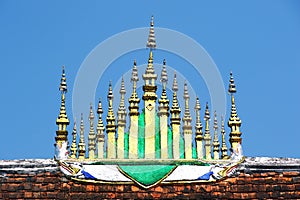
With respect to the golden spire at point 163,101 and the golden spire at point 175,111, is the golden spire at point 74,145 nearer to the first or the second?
the golden spire at point 163,101

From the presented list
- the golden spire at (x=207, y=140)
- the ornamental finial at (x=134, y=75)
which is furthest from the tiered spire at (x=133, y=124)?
the golden spire at (x=207, y=140)

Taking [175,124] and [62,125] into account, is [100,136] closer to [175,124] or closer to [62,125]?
[62,125]

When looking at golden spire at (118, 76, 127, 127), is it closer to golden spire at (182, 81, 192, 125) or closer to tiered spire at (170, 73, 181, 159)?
tiered spire at (170, 73, 181, 159)

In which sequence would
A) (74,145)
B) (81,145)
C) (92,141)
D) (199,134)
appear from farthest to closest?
(81,145) → (74,145) → (92,141) → (199,134)

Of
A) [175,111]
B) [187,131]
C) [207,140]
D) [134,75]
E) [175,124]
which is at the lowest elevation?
[207,140]

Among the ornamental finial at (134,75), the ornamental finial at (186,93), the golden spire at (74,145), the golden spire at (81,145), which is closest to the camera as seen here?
the golden spire at (74,145)

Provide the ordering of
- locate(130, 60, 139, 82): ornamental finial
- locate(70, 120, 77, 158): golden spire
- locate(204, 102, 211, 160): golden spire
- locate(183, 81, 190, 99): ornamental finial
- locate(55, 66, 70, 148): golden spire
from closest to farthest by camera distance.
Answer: locate(55, 66, 70, 148): golden spire, locate(204, 102, 211, 160): golden spire, locate(70, 120, 77, 158): golden spire, locate(130, 60, 139, 82): ornamental finial, locate(183, 81, 190, 99): ornamental finial

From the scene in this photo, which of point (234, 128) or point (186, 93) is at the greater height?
point (186, 93)

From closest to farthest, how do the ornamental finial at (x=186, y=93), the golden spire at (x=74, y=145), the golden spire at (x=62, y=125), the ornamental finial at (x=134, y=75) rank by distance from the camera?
the golden spire at (x=62, y=125) → the golden spire at (x=74, y=145) → the ornamental finial at (x=134, y=75) → the ornamental finial at (x=186, y=93)

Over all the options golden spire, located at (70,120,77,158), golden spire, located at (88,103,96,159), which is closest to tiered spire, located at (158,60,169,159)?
golden spire, located at (88,103,96,159)

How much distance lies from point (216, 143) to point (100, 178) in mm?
4065

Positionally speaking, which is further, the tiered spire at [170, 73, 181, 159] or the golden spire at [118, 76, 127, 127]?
the golden spire at [118, 76, 127, 127]

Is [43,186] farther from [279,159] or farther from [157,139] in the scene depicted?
[279,159]

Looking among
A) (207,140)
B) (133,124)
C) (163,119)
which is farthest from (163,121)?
(207,140)
